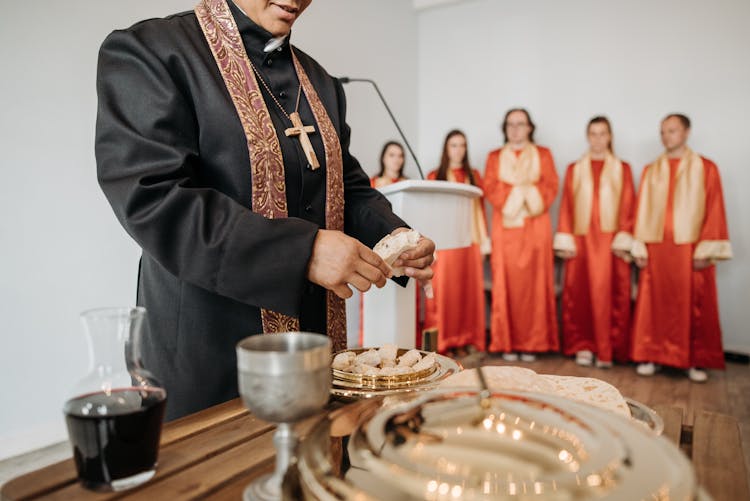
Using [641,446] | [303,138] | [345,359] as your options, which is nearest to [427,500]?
[641,446]

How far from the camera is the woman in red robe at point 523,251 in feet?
14.0

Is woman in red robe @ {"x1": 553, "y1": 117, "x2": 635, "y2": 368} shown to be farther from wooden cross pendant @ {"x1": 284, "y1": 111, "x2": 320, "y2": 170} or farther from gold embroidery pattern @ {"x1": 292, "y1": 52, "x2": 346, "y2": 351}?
wooden cross pendant @ {"x1": 284, "y1": 111, "x2": 320, "y2": 170}

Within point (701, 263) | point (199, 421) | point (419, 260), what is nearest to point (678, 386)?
point (701, 263)

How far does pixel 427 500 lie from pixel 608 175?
4197mm

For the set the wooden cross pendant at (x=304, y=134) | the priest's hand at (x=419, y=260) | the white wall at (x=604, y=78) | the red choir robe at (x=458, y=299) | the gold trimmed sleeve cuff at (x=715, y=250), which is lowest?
the red choir robe at (x=458, y=299)

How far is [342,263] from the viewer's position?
780 mm

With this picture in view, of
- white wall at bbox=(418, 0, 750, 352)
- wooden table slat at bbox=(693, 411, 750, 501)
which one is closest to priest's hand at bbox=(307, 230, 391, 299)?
wooden table slat at bbox=(693, 411, 750, 501)

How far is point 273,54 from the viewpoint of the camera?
1175 millimetres

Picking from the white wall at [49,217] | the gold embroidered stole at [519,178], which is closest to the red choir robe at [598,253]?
the gold embroidered stole at [519,178]

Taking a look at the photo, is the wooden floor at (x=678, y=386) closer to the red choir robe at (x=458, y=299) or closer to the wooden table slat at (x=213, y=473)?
the red choir robe at (x=458, y=299)

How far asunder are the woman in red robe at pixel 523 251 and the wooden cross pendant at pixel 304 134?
134 inches

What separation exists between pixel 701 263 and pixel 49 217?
163 inches

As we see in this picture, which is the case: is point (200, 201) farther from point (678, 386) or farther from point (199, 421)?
point (678, 386)

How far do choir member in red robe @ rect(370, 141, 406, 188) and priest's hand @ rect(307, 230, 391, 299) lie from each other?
365 centimetres
